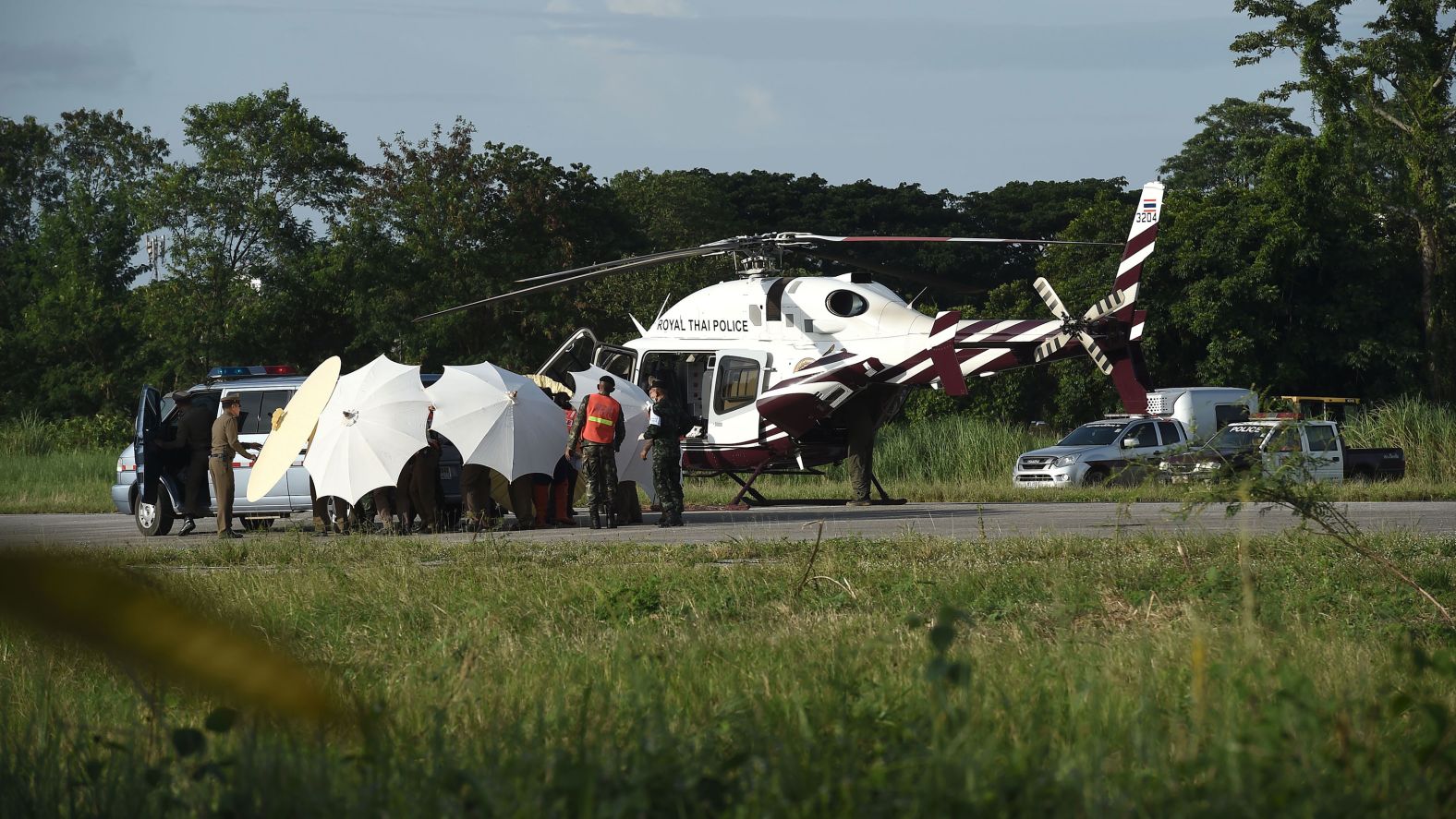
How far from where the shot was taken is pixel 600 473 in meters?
16.1

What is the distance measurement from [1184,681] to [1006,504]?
15.5 metres

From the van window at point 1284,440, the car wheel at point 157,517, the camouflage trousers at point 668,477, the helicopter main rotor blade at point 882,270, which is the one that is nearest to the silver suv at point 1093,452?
the helicopter main rotor blade at point 882,270

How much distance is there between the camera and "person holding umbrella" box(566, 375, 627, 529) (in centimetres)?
1596

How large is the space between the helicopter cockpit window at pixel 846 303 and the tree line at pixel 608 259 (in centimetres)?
2046

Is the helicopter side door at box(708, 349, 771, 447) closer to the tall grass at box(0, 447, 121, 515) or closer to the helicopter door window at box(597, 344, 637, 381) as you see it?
the helicopter door window at box(597, 344, 637, 381)

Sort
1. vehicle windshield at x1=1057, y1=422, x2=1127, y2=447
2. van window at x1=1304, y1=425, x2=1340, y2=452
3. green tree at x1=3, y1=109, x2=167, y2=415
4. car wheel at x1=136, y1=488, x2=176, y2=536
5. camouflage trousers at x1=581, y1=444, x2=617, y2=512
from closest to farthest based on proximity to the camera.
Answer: green tree at x1=3, y1=109, x2=167, y2=415 → camouflage trousers at x1=581, y1=444, x2=617, y2=512 → car wheel at x1=136, y1=488, x2=176, y2=536 → van window at x1=1304, y1=425, x2=1340, y2=452 → vehicle windshield at x1=1057, y1=422, x2=1127, y2=447

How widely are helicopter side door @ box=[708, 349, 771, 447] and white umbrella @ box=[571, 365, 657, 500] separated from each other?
254cm

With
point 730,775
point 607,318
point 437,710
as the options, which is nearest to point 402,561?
point 437,710

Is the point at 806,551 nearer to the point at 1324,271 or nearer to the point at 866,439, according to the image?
the point at 866,439

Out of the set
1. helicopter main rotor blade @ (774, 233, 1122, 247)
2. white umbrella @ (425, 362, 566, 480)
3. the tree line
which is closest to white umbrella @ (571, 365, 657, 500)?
white umbrella @ (425, 362, 566, 480)

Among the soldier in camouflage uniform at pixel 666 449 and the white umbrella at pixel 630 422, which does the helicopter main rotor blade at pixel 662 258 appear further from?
the soldier in camouflage uniform at pixel 666 449

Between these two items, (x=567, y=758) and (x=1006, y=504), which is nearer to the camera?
(x=567, y=758)

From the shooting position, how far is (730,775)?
350 centimetres

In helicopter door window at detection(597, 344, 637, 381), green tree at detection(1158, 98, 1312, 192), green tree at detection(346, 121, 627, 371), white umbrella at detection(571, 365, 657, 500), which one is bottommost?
white umbrella at detection(571, 365, 657, 500)
